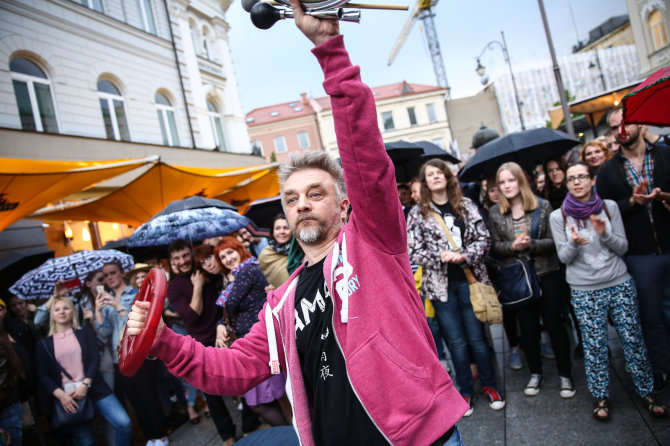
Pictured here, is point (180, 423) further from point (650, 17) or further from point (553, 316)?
point (650, 17)

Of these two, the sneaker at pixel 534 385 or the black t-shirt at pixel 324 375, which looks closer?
the black t-shirt at pixel 324 375

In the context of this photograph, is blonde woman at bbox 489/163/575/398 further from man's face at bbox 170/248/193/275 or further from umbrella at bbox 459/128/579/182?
man's face at bbox 170/248/193/275

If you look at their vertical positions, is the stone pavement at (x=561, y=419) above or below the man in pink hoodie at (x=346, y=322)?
below

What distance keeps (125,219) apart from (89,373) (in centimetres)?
612

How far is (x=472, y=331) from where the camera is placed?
3533 millimetres

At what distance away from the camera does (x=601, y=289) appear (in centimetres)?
298

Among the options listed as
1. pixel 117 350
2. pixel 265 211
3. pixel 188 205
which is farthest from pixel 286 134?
pixel 117 350

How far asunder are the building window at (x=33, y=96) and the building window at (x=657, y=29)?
1024 inches

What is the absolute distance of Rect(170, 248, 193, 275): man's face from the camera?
4.05 metres

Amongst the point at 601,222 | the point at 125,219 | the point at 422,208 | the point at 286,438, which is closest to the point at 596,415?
the point at 601,222

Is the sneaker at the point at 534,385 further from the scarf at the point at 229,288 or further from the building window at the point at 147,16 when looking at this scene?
the building window at the point at 147,16

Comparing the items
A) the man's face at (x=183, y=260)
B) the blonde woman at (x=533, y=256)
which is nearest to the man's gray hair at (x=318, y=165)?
the blonde woman at (x=533, y=256)

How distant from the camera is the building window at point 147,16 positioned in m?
14.1

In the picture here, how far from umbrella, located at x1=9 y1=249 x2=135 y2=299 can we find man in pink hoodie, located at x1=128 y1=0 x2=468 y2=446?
13.0ft
